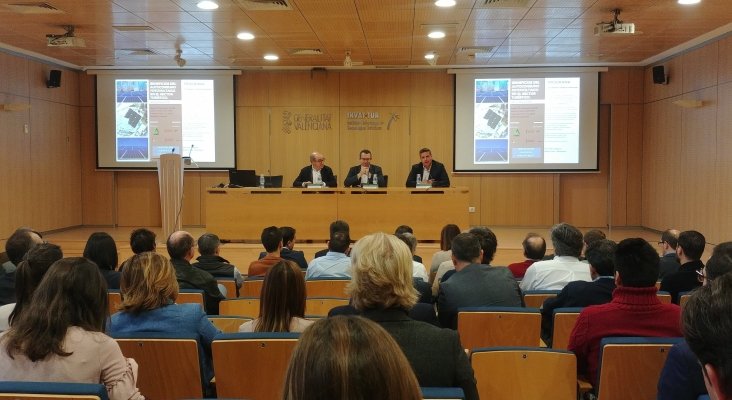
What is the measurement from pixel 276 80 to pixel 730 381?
480 inches

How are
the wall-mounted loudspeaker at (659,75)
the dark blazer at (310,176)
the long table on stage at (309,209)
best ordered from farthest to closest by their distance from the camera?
the wall-mounted loudspeaker at (659,75)
the dark blazer at (310,176)
the long table on stage at (309,209)

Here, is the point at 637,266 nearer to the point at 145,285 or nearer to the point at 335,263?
the point at 145,285

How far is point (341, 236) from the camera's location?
4910mm

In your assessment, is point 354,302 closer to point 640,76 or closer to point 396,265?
point 396,265

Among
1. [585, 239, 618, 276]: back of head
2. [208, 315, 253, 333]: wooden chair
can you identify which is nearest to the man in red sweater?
[585, 239, 618, 276]: back of head

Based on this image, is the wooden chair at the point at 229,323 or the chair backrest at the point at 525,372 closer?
the chair backrest at the point at 525,372

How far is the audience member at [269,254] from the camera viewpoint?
5.08 metres

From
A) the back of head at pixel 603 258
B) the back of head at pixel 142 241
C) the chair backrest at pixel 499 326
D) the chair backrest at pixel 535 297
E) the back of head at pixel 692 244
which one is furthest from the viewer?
the back of head at pixel 142 241

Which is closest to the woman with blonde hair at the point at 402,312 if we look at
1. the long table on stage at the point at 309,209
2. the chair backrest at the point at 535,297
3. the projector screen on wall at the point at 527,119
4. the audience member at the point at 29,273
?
the audience member at the point at 29,273

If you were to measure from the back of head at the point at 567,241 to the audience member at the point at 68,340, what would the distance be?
2.85 m

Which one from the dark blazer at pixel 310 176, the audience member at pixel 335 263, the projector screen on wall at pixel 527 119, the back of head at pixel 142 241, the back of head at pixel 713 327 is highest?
the projector screen on wall at pixel 527 119

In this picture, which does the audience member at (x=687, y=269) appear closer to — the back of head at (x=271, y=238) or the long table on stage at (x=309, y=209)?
the back of head at (x=271, y=238)

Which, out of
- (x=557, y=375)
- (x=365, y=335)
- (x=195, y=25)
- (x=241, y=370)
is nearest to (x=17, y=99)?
(x=195, y=25)

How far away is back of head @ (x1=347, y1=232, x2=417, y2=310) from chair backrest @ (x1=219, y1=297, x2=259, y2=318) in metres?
1.57
